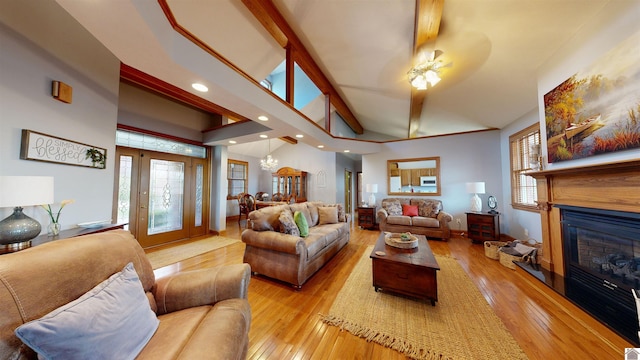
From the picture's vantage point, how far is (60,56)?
188cm

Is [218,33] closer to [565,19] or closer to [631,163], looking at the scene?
[565,19]

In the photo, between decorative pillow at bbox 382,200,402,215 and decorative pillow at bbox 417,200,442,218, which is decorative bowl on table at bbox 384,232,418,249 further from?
decorative pillow at bbox 417,200,442,218

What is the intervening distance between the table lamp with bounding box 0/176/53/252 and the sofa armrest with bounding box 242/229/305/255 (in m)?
1.66

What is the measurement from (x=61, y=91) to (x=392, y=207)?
17.9 ft

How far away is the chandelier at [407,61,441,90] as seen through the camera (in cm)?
261

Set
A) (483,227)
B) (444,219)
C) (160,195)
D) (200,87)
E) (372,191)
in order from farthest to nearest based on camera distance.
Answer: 1. (372,191)
2. (444,219)
3. (160,195)
4. (483,227)
5. (200,87)

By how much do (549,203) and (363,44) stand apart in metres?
3.26

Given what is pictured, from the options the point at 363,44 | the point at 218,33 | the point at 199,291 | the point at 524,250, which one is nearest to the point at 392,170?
the point at 524,250

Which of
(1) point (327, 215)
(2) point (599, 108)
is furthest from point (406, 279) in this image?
(2) point (599, 108)

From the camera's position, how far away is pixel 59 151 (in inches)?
73.2

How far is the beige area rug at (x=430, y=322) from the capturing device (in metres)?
1.43

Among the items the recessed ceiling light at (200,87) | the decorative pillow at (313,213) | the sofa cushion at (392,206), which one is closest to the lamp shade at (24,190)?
the recessed ceiling light at (200,87)

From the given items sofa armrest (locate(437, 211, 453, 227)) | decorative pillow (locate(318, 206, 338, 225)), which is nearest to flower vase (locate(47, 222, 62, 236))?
decorative pillow (locate(318, 206, 338, 225))

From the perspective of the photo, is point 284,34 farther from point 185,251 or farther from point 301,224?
point 185,251
